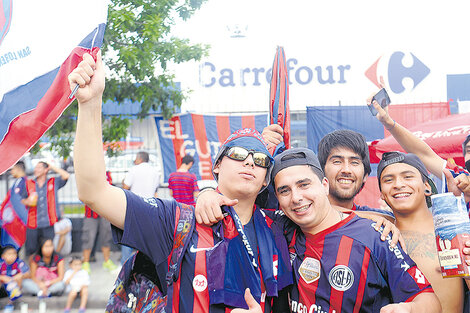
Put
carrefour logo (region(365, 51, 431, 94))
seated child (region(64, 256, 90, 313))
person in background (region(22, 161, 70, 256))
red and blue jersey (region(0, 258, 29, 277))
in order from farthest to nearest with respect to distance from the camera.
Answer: carrefour logo (region(365, 51, 431, 94)), person in background (region(22, 161, 70, 256)), red and blue jersey (region(0, 258, 29, 277)), seated child (region(64, 256, 90, 313))

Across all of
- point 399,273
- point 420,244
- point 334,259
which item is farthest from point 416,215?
point 334,259

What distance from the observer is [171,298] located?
203 centimetres

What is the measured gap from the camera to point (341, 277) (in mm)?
2172

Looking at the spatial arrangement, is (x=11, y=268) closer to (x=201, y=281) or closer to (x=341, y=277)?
(x=201, y=281)

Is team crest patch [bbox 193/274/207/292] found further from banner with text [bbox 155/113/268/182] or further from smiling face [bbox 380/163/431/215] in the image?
banner with text [bbox 155/113/268/182]

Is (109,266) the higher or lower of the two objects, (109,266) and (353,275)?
the lower

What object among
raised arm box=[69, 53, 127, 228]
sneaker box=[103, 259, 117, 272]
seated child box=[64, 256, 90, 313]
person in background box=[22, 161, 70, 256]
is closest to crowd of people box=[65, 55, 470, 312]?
raised arm box=[69, 53, 127, 228]

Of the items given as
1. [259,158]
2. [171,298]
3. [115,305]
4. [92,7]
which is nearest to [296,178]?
[259,158]

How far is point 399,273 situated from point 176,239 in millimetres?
1052

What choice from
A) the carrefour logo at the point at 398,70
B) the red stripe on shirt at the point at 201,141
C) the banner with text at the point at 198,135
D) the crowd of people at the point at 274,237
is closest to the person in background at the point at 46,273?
the banner with text at the point at 198,135

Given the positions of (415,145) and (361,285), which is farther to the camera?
(415,145)

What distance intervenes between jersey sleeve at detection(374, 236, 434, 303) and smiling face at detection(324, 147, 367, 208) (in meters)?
0.66

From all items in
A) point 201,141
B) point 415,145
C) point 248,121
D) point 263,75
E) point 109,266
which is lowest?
point 109,266

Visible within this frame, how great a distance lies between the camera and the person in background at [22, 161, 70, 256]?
6.77m
